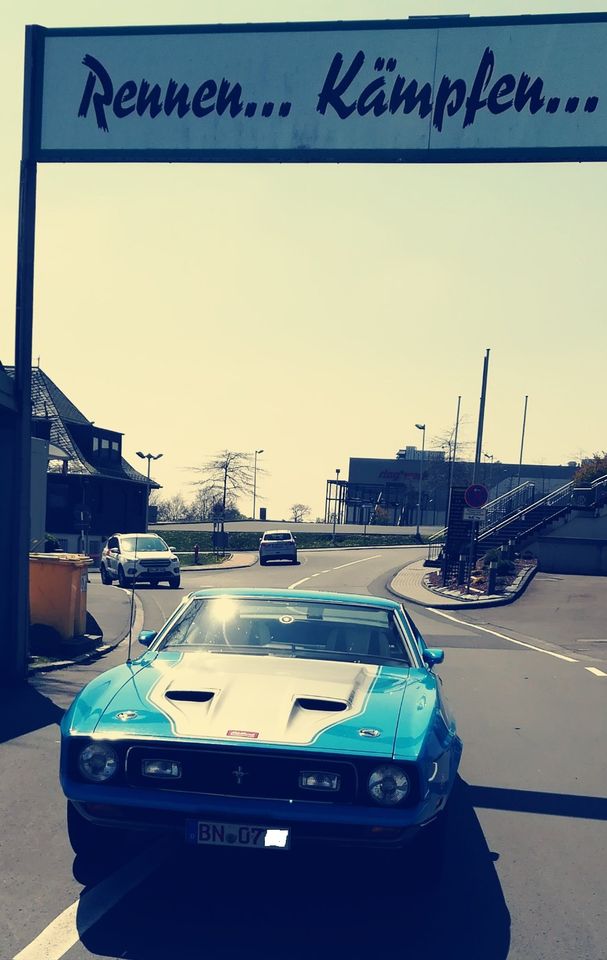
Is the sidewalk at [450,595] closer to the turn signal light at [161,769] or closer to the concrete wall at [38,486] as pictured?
the concrete wall at [38,486]

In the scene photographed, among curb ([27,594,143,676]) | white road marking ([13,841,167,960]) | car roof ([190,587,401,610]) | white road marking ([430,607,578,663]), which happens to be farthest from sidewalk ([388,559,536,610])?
white road marking ([13,841,167,960])

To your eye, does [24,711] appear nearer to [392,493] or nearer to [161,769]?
[161,769]

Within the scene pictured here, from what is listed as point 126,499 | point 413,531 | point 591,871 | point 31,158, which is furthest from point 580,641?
point 413,531

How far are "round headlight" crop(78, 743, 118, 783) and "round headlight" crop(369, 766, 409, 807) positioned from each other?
1136mm

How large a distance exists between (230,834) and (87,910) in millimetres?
711

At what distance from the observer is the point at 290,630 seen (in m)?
6.18

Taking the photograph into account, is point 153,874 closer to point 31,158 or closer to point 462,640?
point 31,158

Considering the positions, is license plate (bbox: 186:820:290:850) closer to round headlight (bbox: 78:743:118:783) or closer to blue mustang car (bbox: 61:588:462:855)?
blue mustang car (bbox: 61:588:462:855)

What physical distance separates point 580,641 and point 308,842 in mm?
16141

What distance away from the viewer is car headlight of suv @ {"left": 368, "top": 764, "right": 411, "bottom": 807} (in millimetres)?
4363

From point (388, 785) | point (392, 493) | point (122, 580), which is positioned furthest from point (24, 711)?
point (392, 493)

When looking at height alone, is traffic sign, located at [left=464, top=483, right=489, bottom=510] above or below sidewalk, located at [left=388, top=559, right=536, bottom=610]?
above

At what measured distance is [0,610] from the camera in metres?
11.3

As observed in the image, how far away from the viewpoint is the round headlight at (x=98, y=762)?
4492mm
